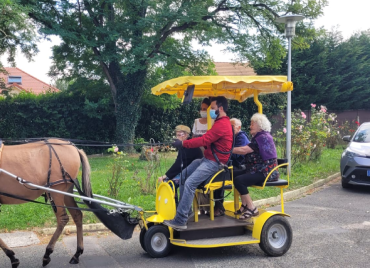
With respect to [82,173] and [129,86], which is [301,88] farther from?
[82,173]

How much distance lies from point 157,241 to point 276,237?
1726 mm

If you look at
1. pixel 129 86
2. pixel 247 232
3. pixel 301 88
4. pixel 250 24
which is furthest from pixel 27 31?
pixel 301 88

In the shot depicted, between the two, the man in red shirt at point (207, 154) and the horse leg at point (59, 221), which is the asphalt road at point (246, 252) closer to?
the horse leg at point (59, 221)

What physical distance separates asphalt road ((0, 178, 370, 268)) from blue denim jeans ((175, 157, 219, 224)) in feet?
2.15

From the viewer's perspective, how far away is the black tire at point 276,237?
539 cm

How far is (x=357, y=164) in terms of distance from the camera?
9.74 m

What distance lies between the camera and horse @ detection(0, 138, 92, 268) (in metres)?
4.97

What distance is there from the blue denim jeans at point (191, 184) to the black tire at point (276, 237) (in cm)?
108

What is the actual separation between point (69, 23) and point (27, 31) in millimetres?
2707

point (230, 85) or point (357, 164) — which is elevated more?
point (230, 85)

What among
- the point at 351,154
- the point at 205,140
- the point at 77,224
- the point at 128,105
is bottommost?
the point at 77,224

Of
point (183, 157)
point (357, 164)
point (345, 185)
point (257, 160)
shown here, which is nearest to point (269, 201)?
point (357, 164)

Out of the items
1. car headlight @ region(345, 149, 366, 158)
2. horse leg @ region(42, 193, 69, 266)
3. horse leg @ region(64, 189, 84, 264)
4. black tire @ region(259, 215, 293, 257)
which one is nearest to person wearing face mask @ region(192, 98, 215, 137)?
black tire @ region(259, 215, 293, 257)

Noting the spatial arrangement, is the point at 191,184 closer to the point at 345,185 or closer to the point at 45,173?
the point at 45,173
